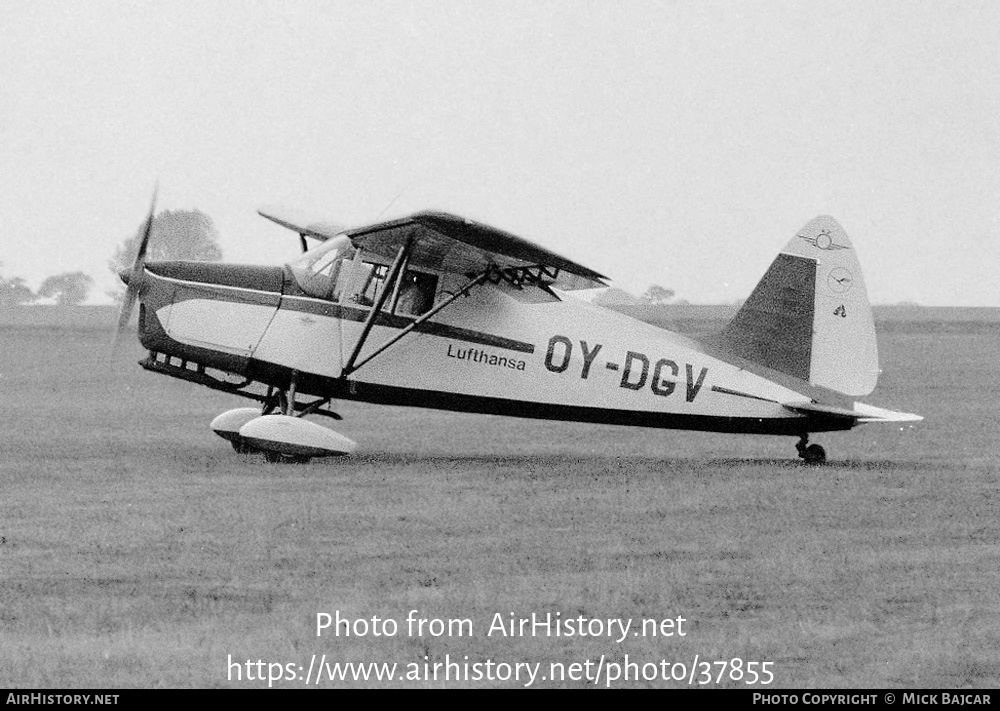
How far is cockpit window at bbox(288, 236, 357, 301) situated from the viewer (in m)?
14.9

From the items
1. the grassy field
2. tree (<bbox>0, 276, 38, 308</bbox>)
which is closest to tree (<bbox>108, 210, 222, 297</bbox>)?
tree (<bbox>0, 276, 38, 308</bbox>)

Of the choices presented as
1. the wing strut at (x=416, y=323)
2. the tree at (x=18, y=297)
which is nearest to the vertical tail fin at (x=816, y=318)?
the wing strut at (x=416, y=323)

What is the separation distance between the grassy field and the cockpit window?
1.83 metres

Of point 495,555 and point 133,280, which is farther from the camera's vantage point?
point 133,280

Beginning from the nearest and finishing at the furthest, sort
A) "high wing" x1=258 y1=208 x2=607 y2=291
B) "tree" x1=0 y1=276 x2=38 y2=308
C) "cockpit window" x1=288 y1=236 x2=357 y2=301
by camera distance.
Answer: "high wing" x1=258 y1=208 x2=607 y2=291
"cockpit window" x1=288 y1=236 x2=357 y2=301
"tree" x1=0 y1=276 x2=38 y2=308

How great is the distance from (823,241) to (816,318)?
0.85m

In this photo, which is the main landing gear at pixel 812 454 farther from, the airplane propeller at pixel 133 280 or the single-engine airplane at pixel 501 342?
the airplane propeller at pixel 133 280

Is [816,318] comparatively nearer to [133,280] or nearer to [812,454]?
[812,454]

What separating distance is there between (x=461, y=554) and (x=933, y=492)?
540cm

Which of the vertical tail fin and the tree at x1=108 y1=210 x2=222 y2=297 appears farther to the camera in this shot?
the tree at x1=108 y1=210 x2=222 y2=297

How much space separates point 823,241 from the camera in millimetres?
15281

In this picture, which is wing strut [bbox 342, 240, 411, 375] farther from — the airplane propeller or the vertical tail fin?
the vertical tail fin

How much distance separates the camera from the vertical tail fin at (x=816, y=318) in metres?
15.1

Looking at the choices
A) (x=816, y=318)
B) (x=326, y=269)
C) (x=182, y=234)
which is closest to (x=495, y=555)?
(x=326, y=269)
